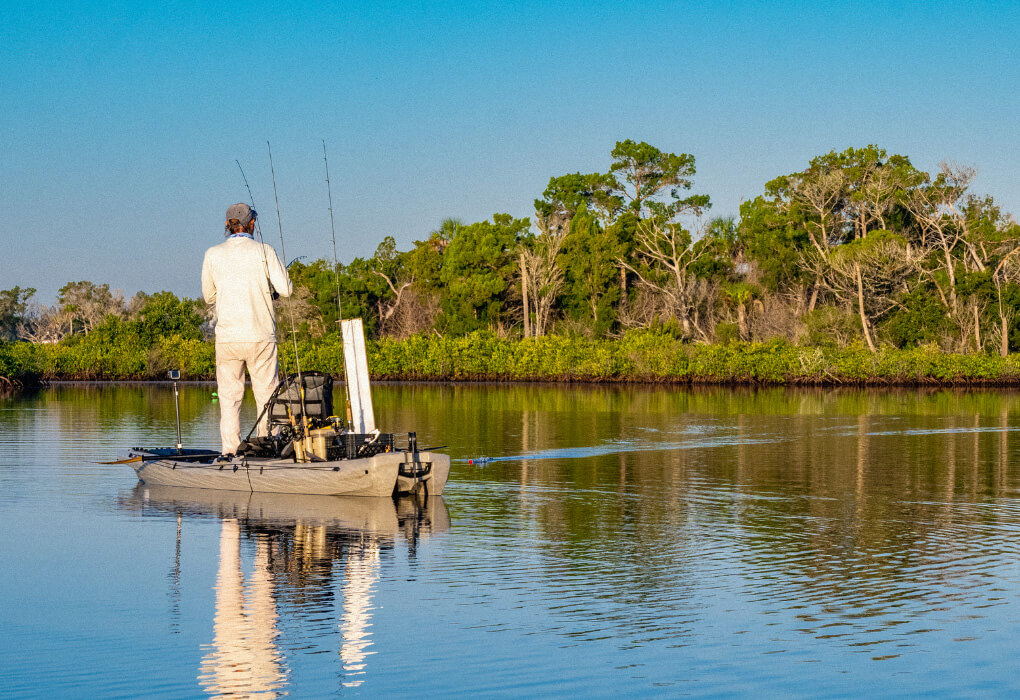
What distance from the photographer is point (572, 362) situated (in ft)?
209

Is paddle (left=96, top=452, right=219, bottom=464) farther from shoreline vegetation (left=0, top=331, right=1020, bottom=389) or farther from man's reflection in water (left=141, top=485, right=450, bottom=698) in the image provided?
shoreline vegetation (left=0, top=331, right=1020, bottom=389)

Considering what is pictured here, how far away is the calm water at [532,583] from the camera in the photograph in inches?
276

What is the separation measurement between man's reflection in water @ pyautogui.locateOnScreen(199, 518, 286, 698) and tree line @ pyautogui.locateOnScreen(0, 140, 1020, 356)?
172 feet

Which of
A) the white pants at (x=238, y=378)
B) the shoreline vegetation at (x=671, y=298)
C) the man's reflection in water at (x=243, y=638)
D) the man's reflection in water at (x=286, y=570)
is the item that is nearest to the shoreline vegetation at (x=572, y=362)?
the shoreline vegetation at (x=671, y=298)

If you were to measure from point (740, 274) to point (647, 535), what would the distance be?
6141 centimetres

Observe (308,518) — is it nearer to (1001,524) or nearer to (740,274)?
(1001,524)

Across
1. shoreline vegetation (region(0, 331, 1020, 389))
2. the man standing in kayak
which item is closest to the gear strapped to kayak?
the man standing in kayak

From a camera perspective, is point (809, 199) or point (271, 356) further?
point (809, 199)

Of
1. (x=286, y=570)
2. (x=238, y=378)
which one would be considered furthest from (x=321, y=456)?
(x=286, y=570)

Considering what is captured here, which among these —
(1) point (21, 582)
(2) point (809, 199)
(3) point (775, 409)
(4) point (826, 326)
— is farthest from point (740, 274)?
(1) point (21, 582)

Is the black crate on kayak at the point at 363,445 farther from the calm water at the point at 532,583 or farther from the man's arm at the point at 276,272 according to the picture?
the man's arm at the point at 276,272

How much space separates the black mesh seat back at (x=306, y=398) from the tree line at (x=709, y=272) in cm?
4825

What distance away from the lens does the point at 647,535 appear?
38.8 ft

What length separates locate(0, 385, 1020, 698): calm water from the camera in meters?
7.01
